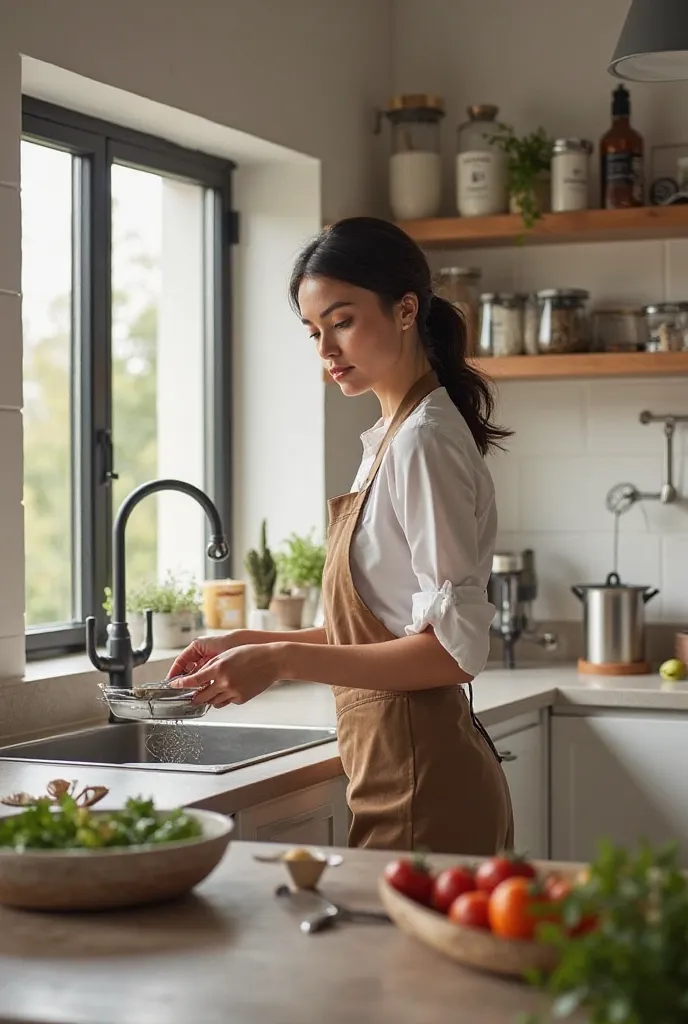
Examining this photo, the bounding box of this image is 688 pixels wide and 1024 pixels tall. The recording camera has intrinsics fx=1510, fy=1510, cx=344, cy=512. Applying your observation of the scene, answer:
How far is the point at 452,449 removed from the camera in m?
2.09

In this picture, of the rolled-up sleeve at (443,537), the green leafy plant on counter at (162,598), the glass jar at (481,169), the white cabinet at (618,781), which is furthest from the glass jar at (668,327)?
the rolled-up sleeve at (443,537)

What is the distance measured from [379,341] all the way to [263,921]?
0.97m

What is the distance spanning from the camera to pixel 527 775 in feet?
11.3

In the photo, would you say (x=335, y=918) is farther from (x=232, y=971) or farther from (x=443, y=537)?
(x=443, y=537)

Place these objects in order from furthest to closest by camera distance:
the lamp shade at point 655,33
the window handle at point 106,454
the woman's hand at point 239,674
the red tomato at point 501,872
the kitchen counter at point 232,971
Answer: the window handle at point 106,454
the lamp shade at point 655,33
the woman's hand at point 239,674
the red tomato at point 501,872
the kitchen counter at point 232,971

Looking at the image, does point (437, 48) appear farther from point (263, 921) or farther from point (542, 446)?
point (263, 921)

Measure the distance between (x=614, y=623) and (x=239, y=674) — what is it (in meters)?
1.98

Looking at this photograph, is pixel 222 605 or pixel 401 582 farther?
pixel 222 605

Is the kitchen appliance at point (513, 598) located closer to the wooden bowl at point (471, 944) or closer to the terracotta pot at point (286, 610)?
the terracotta pot at point (286, 610)

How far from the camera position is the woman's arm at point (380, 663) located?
204 centimetres

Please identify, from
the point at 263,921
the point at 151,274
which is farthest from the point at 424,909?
the point at 151,274

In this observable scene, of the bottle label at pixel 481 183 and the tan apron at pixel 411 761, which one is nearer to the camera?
the tan apron at pixel 411 761

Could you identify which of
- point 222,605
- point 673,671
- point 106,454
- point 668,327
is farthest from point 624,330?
point 106,454

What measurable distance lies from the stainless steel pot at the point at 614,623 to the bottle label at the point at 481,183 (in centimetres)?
103
